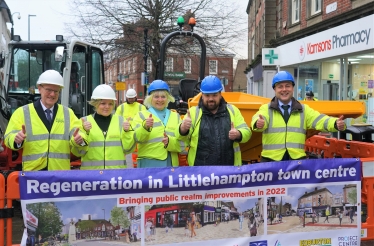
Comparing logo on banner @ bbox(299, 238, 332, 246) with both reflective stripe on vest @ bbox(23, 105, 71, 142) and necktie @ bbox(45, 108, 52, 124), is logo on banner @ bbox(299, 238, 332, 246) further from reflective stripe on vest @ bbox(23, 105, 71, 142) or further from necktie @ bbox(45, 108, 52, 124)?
necktie @ bbox(45, 108, 52, 124)

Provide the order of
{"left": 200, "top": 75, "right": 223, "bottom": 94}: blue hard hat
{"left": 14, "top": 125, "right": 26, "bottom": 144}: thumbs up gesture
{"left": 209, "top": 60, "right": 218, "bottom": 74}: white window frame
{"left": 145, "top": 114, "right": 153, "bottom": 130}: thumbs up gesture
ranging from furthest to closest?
{"left": 209, "top": 60, "right": 218, "bottom": 74}: white window frame < {"left": 200, "top": 75, "right": 223, "bottom": 94}: blue hard hat < {"left": 145, "top": 114, "right": 153, "bottom": 130}: thumbs up gesture < {"left": 14, "top": 125, "right": 26, "bottom": 144}: thumbs up gesture

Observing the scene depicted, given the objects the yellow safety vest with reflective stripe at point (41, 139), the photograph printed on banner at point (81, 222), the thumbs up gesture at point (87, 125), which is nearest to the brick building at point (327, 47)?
the thumbs up gesture at point (87, 125)

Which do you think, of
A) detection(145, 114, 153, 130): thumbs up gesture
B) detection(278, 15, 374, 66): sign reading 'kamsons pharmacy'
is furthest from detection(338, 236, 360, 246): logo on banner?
detection(278, 15, 374, 66): sign reading 'kamsons pharmacy'

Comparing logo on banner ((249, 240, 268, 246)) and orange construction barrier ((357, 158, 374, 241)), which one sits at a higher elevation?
orange construction barrier ((357, 158, 374, 241))

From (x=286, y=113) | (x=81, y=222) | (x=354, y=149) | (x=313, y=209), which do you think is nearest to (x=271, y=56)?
(x=354, y=149)

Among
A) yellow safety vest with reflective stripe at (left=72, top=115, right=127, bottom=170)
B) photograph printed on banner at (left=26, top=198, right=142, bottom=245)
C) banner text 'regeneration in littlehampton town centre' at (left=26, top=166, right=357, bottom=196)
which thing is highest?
yellow safety vest with reflective stripe at (left=72, top=115, right=127, bottom=170)

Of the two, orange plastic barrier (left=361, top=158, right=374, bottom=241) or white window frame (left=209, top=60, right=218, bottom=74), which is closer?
orange plastic barrier (left=361, top=158, right=374, bottom=241)

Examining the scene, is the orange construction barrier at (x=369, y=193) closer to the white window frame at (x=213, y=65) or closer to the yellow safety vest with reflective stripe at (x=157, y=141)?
the yellow safety vest with reflective stripe at (x=157, y=141)

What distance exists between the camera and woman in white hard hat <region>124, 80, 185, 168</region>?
512cm

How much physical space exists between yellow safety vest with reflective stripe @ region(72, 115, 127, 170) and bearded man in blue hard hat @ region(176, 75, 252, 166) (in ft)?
2.13

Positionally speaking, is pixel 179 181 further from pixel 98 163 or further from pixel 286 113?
pixel 286 113

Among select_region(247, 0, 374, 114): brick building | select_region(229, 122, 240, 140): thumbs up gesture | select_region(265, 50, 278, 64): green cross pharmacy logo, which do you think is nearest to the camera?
select_region(229, 122, 240, 140): thumbs up gesture

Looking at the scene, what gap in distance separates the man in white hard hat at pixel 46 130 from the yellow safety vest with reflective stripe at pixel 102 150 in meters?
0.18

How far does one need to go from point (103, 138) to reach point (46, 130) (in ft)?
1.86
